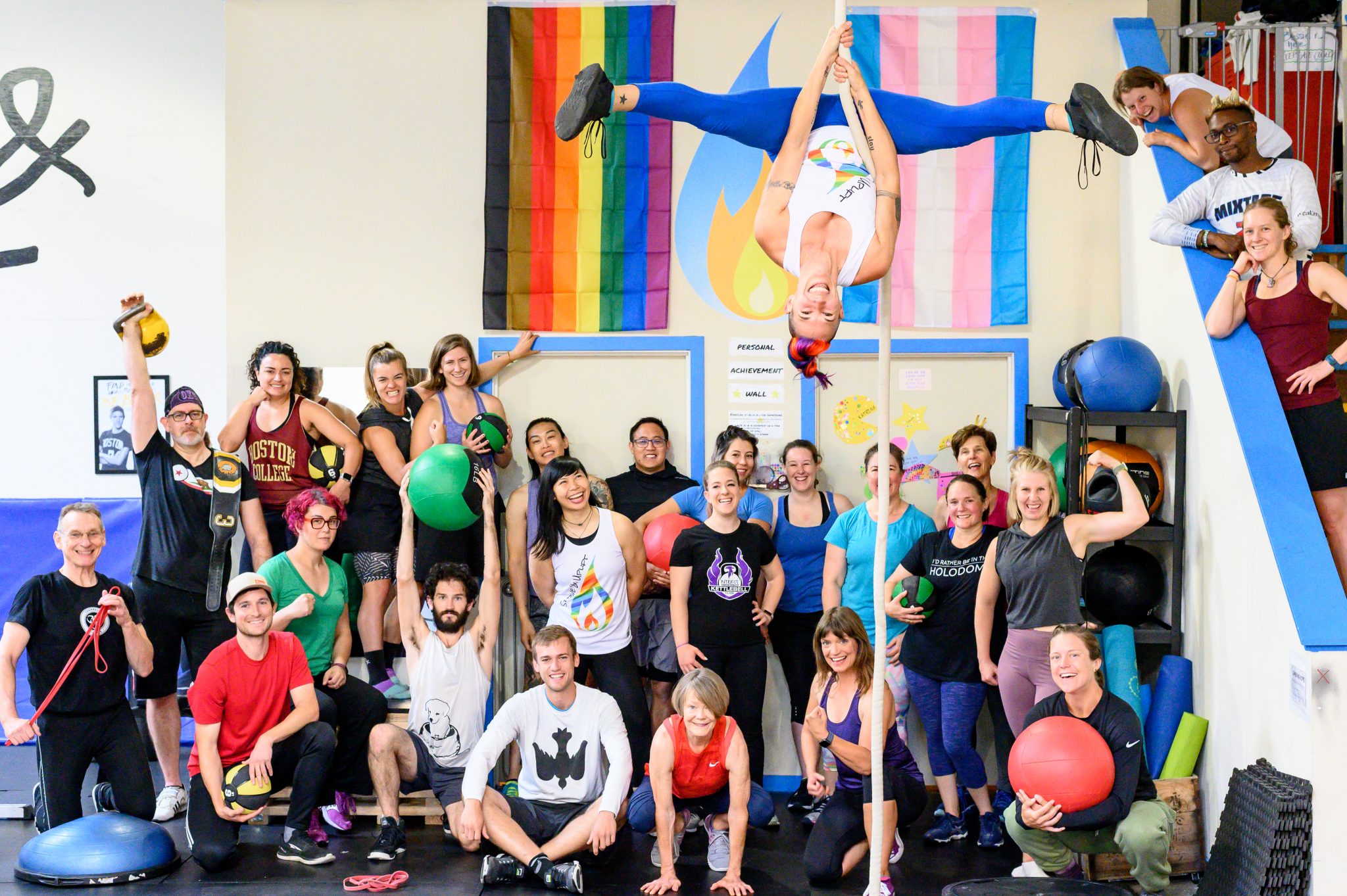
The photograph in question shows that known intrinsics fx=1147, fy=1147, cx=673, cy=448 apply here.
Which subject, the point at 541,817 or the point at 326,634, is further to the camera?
the point at 326,634

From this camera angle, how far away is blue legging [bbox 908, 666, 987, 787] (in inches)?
177

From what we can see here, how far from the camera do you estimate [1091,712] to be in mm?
3711

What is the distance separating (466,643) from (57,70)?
435cm

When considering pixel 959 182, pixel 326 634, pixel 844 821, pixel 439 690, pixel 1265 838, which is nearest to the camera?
pixel 1265 838

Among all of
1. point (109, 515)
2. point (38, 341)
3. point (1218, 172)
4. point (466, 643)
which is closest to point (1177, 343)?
point (1218, 172)

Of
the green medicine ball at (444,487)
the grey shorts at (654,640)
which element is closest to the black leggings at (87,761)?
the green medicine ball at (444,487)

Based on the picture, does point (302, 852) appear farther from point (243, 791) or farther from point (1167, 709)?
point (1167, 709)

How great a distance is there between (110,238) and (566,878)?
467cm

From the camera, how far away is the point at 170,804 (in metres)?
4.66

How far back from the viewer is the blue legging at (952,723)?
4496mm

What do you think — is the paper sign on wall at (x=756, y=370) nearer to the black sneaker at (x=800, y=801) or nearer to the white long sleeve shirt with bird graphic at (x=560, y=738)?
the white long sleeve shirt with bird graphic at (x=560, y=738)

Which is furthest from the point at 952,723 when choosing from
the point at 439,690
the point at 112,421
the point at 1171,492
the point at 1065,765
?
the point at 112,421

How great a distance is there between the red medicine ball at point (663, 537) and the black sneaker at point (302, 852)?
1691mm

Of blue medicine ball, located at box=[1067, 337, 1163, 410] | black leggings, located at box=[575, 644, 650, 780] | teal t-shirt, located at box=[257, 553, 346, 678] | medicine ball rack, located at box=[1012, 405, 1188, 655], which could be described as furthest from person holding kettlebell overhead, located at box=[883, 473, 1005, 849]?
teal t-shirt, located at box=[257, 553, 346, 678]
